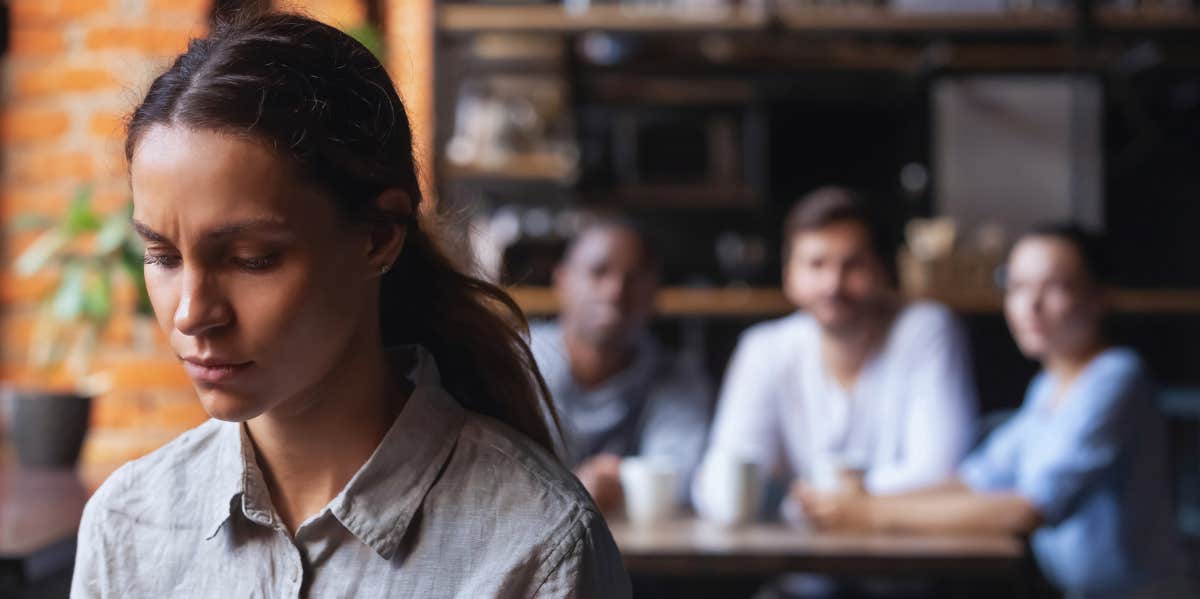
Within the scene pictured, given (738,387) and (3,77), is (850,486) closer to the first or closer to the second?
(738,387)

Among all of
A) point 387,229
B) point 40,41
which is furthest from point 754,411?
point 387,229

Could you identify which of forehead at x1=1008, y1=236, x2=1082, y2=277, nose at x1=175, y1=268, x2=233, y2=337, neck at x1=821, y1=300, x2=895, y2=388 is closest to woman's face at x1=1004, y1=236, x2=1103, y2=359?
forehead at x1=1008, y1=236, x2=1082, y2=277

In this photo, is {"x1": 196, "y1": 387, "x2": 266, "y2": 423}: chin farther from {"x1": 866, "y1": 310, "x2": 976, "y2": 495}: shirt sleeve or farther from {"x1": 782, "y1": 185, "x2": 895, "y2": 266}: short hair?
{"x1": 782, "y1": 185, "x2": 895, "y2": 266}: short hair

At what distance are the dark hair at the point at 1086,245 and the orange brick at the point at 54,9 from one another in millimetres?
2109

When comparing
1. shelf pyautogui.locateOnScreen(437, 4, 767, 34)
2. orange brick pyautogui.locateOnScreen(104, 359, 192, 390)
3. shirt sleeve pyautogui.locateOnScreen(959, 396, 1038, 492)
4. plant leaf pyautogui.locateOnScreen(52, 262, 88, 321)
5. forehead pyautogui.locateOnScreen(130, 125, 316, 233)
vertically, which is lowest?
shirt sleeve pyautogui.locateOnScreen(959, 396, 1038, 492)

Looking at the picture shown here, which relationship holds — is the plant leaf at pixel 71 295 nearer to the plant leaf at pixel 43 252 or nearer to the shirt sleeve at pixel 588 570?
the plant leaf at pixel 43 252

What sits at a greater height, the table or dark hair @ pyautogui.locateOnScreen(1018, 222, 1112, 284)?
dark hair @ pyautogui.locateOnScreen(1018, 222, 1112, 284)

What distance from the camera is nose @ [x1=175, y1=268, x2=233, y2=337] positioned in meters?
0.76

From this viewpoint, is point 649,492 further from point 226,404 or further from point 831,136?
point 831,136

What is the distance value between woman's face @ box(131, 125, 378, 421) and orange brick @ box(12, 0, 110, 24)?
2.34 m

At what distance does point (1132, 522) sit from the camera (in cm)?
225

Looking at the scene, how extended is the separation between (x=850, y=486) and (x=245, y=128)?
1562 millimetres

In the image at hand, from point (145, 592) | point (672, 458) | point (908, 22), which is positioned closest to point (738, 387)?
point (672, 458)

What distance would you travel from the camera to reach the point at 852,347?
2.73 meters
